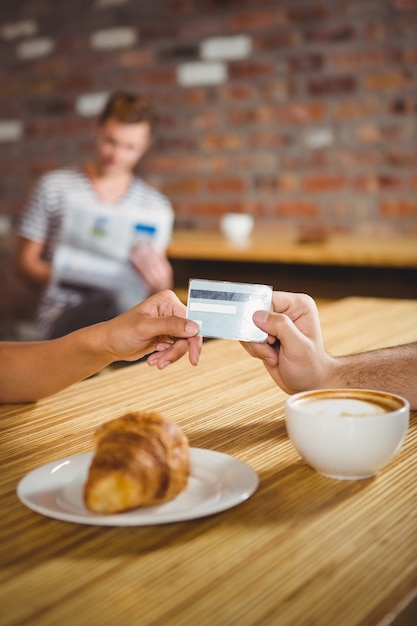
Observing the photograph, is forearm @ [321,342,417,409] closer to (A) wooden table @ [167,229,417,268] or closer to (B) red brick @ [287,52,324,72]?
(A) wooden table @ [167,229,417,268]

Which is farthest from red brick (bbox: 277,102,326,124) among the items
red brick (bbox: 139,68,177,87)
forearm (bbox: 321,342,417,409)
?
forearm (bbox: 321,342,417,409)

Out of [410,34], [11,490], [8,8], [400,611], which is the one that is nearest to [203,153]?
[410,34]

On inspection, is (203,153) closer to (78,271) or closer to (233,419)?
(78,271)

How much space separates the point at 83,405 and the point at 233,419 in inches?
8.8

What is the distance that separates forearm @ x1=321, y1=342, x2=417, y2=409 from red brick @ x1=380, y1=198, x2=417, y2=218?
2208 mm

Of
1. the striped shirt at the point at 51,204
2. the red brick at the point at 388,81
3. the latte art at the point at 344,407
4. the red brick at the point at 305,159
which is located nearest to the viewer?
the latte art at the point at 344,407

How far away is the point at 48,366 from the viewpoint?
1.11 metres

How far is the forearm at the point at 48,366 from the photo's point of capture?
3.61 ft

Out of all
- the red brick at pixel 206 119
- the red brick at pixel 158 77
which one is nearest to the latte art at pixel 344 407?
the red brick at pixel 206 119

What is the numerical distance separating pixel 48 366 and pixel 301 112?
2.57m

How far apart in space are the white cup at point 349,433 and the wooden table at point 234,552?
24mm

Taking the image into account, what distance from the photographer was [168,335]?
3.40 ft

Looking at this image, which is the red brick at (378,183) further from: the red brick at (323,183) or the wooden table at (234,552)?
the wooden table at (234,552)

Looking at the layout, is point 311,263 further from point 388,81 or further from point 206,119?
point 206,119
